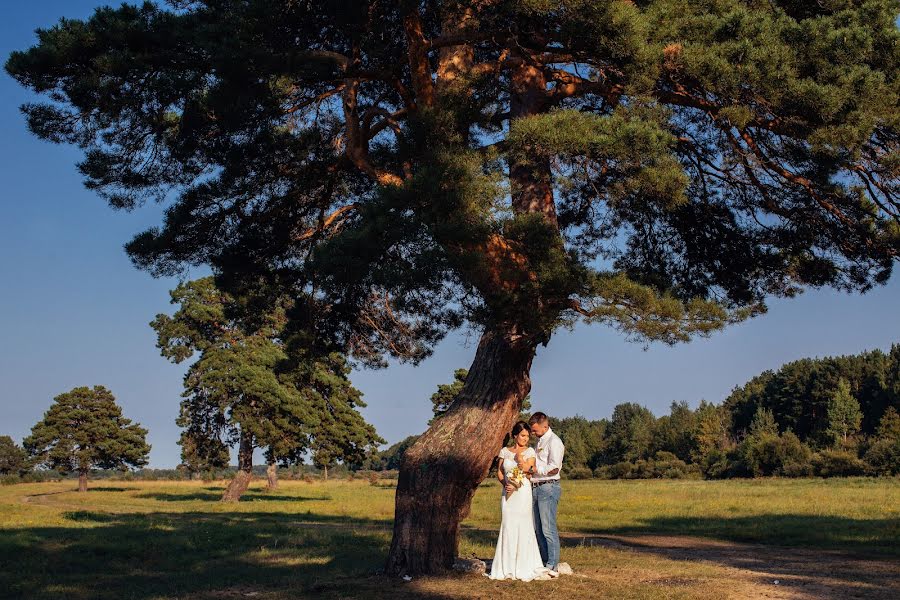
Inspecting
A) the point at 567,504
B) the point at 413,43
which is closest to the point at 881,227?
the point at 413,43

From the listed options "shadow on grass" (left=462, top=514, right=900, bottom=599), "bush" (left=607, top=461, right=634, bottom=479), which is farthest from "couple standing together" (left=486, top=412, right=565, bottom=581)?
"bush" (left=607, top=461, right=634, bottom=479)

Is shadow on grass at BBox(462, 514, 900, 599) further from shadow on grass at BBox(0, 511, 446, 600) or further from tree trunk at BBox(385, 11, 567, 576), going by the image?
shadow on grass at BBox(0, 511, 446, 600)

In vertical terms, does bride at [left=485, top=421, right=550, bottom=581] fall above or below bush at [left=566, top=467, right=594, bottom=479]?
above

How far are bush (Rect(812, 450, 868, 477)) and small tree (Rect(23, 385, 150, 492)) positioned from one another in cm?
4560

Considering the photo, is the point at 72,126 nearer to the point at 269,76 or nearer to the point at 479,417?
the point at 269,76

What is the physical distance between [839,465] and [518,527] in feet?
164

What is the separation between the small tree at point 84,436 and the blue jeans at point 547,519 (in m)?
47.7

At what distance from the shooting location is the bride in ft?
31.4

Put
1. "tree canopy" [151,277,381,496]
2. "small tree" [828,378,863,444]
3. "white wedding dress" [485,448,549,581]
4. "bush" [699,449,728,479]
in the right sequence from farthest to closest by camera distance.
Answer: "small tree" [828,378,863,444]
"bush" [699,449,728,479]
"tree canopy" [151,277,381,496]
"white wedding dress" [485,448,549,581]

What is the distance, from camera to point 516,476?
32.0 ft

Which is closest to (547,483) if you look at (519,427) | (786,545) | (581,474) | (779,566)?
(519,427)

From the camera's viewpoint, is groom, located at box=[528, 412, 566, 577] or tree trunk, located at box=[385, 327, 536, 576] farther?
tree trunk, located at box=[385, 327, 536, 576]

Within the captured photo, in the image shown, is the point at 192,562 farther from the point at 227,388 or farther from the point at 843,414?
the point at 843,414

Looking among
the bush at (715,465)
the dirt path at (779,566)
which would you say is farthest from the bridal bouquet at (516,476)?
the bush at (715,465)
